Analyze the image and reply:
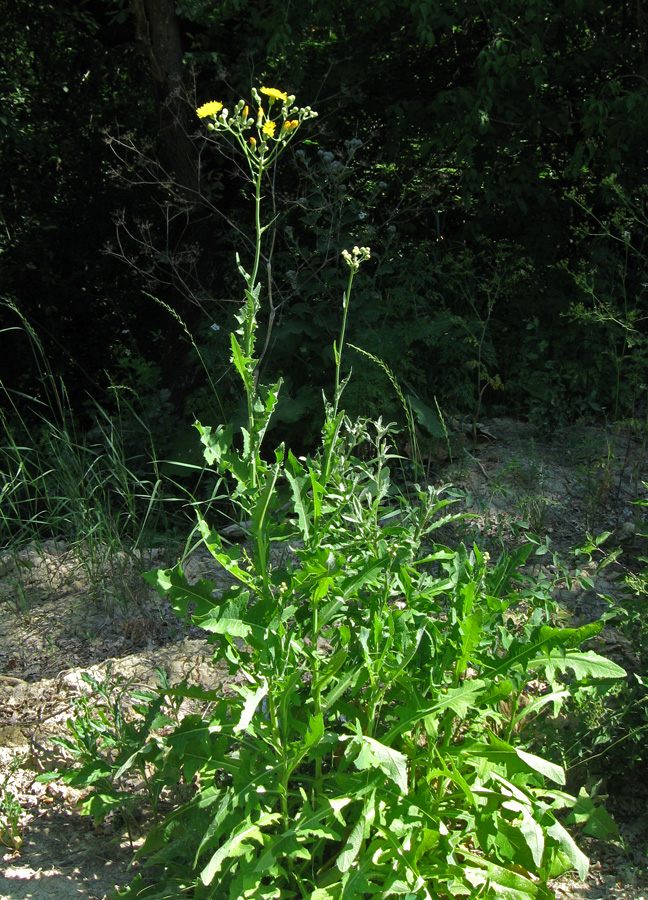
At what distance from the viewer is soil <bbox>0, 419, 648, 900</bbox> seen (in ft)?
8.11

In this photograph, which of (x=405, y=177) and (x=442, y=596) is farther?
(x=405, y=177)

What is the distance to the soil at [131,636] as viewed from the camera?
247 centimetres

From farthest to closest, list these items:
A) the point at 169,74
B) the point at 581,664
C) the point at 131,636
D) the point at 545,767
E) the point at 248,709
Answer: the point at 169,74 < the point at 131,636 < the point at 581,664 < the point at 545,767 < the point at 248,709

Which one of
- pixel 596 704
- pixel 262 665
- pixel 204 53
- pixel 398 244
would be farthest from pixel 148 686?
pixel 204 53

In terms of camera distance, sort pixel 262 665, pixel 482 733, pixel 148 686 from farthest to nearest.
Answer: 1. pixel 148 686
2. pixel 482 733
3. pixel 262 665

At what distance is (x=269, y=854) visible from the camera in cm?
195

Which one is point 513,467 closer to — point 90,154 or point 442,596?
point 442,596

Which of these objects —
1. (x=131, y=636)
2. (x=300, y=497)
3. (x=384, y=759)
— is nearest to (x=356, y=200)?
(x=131, y=636)

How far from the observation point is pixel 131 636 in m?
3.40

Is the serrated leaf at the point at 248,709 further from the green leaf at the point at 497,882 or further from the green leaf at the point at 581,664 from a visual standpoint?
the green leaf at the point at 581,664

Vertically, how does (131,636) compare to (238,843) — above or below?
below

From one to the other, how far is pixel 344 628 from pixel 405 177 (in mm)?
4937

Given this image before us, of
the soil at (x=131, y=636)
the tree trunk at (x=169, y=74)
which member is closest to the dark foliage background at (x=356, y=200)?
the tree trunk at (x=169, y=74)

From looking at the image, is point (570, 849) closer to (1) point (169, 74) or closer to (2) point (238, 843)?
(2) point (238, 843)
